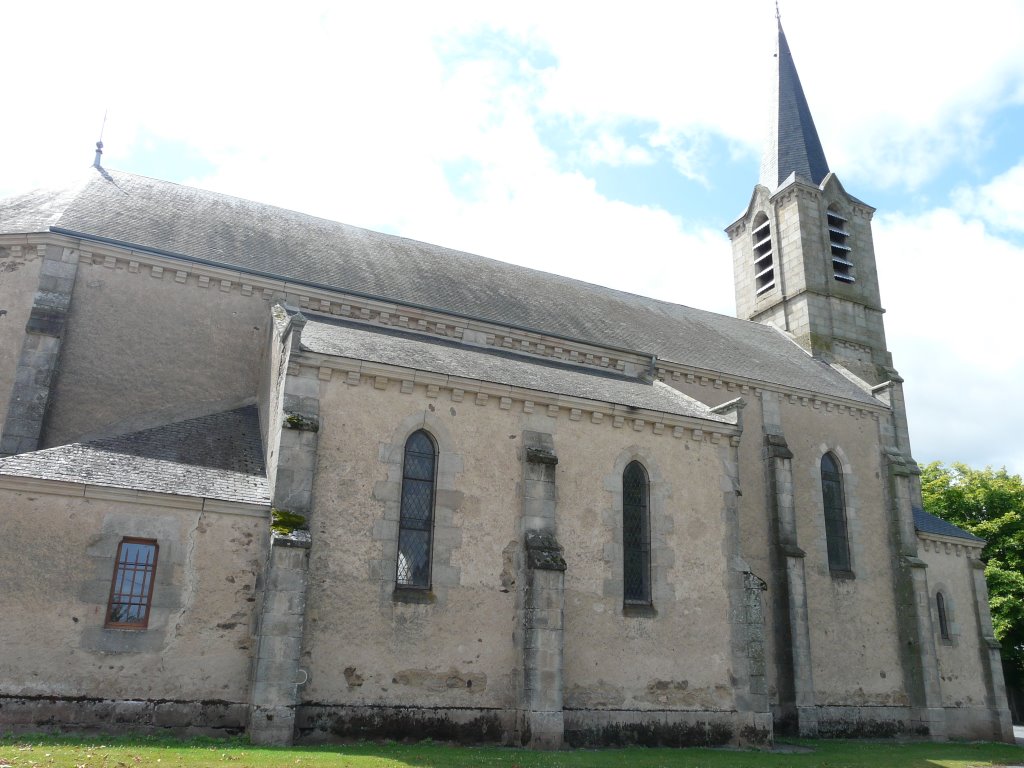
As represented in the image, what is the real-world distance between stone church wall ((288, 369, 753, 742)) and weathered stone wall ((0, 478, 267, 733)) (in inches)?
47.0

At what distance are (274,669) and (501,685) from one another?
409 centimetres

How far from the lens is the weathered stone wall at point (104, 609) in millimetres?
11594

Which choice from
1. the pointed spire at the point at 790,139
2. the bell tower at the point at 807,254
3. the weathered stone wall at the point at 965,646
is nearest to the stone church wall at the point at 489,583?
the weathered stone wall at the point at 965,646

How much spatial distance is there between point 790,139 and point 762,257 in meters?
5.06

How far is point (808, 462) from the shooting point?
23.1m

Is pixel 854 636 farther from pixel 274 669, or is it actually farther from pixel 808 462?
pixel 274 669

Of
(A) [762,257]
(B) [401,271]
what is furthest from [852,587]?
(B) [401,271]

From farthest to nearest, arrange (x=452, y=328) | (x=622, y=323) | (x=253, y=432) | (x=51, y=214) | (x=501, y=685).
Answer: (x=622, y=323) → (x=452, y=328) → (x=51, y=214) → (x=253, y=432) → (x=501, y=685)

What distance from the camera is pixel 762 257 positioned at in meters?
32.2

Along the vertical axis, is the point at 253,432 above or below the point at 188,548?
above

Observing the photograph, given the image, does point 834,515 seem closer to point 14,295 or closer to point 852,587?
point 852,587

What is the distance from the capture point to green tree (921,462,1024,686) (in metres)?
33.1

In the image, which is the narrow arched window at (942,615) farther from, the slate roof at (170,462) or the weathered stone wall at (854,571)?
the slate roof at (170,462)

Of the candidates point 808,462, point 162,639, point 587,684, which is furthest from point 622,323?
point 162,639
